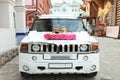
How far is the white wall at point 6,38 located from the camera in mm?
11215

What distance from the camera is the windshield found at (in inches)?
328

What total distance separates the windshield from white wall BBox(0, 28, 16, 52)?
9.47ft

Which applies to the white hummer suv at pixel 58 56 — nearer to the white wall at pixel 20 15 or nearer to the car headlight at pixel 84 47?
the car headlight at pixel 84 47

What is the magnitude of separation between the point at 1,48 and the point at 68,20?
3424 millimetres

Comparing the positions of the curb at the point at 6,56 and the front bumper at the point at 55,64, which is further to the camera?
the curb at the point at 6,56

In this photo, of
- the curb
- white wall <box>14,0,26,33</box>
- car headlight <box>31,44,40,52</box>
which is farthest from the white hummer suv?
white wall <box>14,0,26,33</box>

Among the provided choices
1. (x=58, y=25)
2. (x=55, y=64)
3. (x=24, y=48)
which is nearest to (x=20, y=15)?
(x=58, y=25)

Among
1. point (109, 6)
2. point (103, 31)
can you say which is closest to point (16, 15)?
point (103, 31)

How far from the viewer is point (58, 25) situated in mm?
8461

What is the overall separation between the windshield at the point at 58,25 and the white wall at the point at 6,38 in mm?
2885

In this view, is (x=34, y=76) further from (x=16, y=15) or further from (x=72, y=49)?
(x=16, y=15)

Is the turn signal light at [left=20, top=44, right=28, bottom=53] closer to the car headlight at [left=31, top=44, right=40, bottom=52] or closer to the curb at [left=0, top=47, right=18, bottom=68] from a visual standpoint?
the car headlight at [left=31, top=44, right=40, bottom=52]

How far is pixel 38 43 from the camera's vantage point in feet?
21.7

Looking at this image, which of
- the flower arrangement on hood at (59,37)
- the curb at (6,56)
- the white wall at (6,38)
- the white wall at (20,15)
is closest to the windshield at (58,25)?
the flower arrangement on hood at (59,37)
